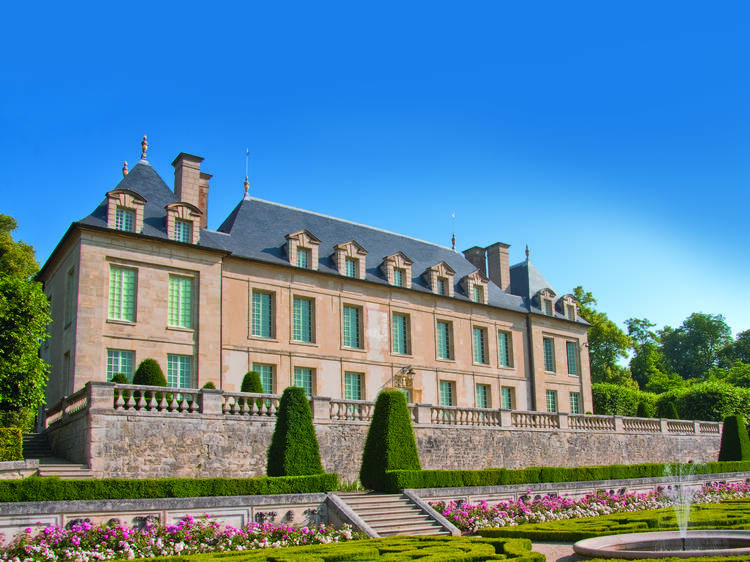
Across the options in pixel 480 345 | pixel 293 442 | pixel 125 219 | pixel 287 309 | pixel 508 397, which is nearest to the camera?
pixel 293 442

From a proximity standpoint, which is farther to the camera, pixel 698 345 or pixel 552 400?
pixel 698 345

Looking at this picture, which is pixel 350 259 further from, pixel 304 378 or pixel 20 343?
pixel 20 343

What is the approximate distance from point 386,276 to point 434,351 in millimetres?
3800

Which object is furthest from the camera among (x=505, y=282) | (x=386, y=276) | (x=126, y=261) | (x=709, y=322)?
(x=709, y=322)

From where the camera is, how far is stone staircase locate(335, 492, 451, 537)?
610 inches

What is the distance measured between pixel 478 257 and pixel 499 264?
1315mm

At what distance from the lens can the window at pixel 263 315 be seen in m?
26.7

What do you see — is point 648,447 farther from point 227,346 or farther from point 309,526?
point 309,526

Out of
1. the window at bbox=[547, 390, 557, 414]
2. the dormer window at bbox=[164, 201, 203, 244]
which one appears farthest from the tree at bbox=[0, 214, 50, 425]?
the window at bbox=[547, 390, 557, 414]

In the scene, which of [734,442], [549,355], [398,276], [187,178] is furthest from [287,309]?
[734,442]

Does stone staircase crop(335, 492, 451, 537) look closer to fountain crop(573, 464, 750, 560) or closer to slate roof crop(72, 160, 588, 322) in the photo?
fountain crop(573, 464, 750, 560)

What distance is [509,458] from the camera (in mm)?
25484

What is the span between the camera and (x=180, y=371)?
24.2 metres

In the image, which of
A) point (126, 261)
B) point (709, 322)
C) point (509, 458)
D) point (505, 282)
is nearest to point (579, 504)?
point (509, 458)
